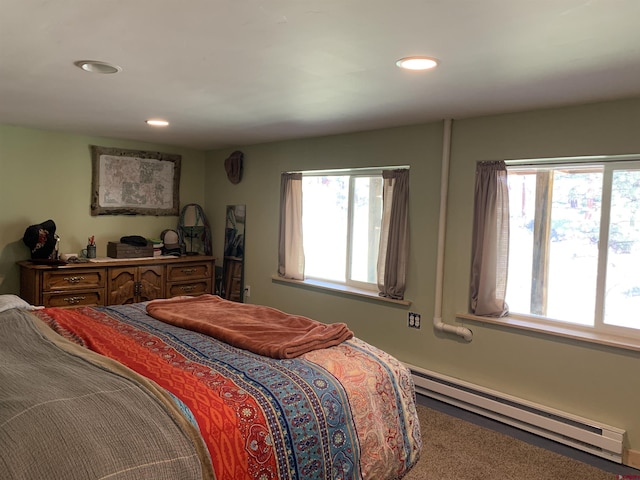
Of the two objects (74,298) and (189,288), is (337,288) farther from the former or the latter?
(74,298)

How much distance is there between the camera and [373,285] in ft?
13.5

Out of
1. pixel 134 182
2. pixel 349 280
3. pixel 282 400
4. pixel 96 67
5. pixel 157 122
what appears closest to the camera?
pixel 282 400

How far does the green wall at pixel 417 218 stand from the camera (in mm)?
2826

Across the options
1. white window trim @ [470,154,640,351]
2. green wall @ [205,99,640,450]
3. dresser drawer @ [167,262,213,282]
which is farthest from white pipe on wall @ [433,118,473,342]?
dresser drawer @ [167,262,213,282]

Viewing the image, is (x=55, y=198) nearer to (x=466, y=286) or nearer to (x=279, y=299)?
(x=279, y=299)

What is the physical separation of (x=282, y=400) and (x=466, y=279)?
203 centimetres

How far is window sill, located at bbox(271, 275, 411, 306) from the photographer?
3838mm

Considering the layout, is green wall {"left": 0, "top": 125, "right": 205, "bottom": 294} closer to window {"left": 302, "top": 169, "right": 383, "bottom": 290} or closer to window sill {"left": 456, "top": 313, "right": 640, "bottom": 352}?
window {"left": 302, "top": 169, "right": 383, "bottom": 290}

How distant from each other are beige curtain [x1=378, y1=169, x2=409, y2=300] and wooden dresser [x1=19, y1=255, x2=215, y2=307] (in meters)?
2.26

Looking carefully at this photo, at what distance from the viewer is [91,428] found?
1393 mm

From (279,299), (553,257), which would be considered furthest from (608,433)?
(279,299)

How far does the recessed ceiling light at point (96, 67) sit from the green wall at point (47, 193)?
2457 millimetres

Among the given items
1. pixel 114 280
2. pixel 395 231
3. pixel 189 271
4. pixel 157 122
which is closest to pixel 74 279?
pixel 114 280

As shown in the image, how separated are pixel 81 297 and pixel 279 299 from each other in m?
1.83
